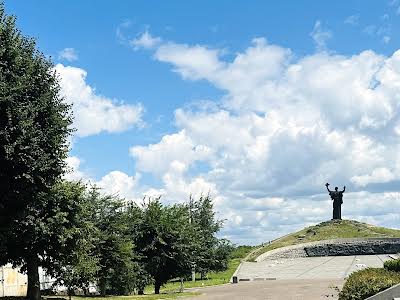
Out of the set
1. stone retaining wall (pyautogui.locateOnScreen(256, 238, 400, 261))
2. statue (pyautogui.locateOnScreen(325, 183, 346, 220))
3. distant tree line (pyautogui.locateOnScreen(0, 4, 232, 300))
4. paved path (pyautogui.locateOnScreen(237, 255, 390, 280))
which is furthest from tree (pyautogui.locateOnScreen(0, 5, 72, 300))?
statue (pyautogui.locateOnScreen(325, 183, 346, 220))

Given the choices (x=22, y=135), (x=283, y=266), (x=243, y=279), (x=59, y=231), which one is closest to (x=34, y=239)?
(x=59, y=231)

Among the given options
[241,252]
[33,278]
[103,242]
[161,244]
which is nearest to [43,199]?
[33,278]

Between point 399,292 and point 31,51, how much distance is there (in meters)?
16.7

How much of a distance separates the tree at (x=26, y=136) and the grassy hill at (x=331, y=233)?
5743 cm

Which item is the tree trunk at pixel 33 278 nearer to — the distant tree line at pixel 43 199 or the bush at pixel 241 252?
the distant tree line at pixel 43 199

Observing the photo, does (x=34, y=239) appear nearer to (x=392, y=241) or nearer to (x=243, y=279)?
(x=243, y=279)

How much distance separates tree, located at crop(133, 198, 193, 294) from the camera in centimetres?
4094

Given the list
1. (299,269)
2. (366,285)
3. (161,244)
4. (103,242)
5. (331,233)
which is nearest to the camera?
(366,285)

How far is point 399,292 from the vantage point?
17.2 metres

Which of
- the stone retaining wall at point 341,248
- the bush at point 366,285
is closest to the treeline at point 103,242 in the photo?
the bush at point 366,285

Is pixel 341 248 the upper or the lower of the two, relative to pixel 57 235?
lower

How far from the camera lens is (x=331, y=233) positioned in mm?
86000

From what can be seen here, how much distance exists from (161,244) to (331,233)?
50.3 metres

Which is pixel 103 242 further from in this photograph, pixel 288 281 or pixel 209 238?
pixel 209 238
